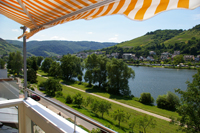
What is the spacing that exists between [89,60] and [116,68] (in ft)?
19.7

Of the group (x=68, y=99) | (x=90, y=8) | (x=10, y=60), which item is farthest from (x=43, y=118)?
(x=68, y=99)

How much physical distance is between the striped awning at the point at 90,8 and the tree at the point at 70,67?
28.7 m

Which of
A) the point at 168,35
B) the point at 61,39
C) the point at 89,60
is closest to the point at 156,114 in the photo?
the point at 89,60

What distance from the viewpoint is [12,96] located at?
2.77 meters

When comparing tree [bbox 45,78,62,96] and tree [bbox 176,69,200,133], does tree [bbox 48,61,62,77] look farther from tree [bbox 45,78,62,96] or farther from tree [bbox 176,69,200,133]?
tree [bbox 176,69,200,133]

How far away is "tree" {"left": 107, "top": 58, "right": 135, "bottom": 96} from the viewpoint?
20.7 metres

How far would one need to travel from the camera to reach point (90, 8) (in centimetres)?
107

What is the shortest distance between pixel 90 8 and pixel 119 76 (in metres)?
20.3

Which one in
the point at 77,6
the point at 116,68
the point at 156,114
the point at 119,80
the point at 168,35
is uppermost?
the point at 168,35

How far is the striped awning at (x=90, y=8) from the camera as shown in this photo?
2.46 feet

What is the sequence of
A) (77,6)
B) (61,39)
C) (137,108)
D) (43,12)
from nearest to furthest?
(77,6) < (43,12) < (137,108) < (61,39)

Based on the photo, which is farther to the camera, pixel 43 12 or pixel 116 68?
pixel 116 68

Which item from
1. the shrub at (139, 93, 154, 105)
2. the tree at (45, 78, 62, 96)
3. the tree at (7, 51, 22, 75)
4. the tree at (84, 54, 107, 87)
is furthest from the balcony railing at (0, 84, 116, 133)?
the tree at (84, 54, 107, 87)

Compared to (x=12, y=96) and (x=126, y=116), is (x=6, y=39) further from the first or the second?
(x=126, y=116)
